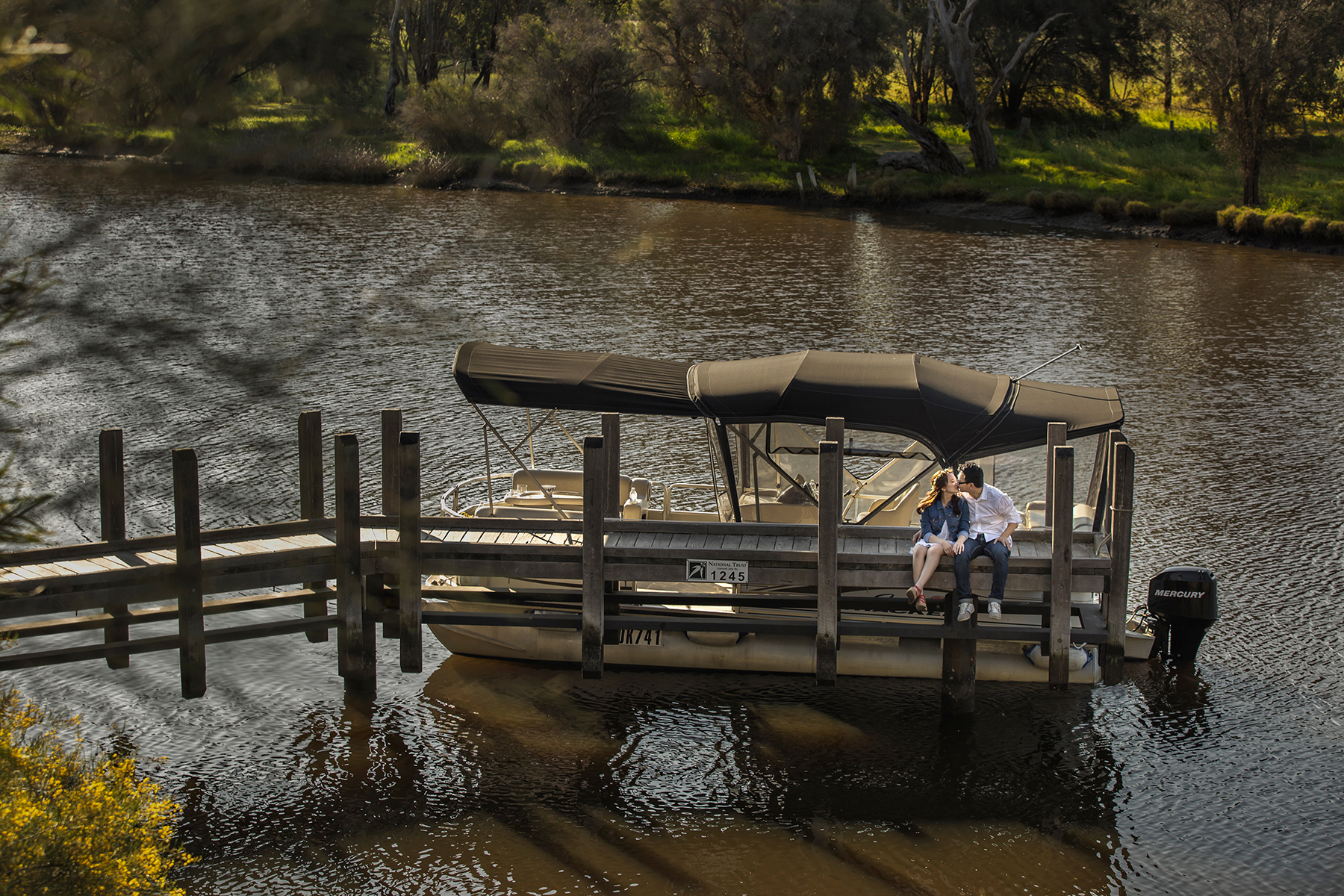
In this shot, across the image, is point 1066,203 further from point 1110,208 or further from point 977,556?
point 977,556

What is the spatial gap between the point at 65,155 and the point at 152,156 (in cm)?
23

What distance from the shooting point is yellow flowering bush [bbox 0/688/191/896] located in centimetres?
614

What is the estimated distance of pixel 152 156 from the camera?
3.38 meters

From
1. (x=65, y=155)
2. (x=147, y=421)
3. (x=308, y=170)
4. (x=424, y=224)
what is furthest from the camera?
(x=424, y=224)

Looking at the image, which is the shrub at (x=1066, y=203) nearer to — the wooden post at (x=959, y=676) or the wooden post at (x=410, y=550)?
the wooden post at (x=959, y=676)

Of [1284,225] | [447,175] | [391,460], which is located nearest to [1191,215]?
[1284,225]

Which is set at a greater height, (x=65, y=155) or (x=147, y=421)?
(x=65, y=155)

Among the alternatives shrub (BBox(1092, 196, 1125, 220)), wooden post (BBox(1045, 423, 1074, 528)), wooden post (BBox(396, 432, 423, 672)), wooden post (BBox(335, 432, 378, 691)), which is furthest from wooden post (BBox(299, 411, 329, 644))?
shrub (BBox(1092, 196, 1125, 220))

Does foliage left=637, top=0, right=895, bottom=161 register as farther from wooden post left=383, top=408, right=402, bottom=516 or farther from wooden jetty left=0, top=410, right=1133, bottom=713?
wooden post left=383, top=408, right=402, bottom=516

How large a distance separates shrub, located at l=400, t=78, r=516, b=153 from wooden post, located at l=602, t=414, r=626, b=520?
323 centimetres

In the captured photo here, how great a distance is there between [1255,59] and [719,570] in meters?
37.8

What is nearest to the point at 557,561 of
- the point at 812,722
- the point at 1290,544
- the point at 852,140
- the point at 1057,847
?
the point at 812,722

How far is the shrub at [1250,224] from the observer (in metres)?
40.9

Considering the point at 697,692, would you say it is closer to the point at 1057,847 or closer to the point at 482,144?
the point at 1057,847
